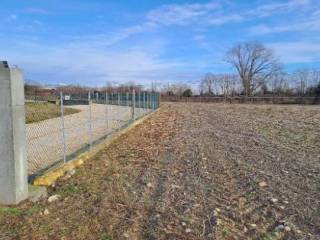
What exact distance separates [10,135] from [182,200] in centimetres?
264

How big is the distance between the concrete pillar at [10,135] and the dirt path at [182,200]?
1.13 feet

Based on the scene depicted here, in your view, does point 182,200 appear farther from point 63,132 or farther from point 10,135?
point 63,132

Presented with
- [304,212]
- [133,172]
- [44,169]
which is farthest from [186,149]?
[304,212]

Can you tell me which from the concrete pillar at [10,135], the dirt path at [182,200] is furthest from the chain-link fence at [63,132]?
the concrete pillar at [10,135]

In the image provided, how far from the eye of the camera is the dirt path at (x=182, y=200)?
14.9 ft

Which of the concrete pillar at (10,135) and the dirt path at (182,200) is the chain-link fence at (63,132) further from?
the concrete pillar at (10,135)

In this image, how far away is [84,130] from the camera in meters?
15.3

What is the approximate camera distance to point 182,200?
5652 millimetres

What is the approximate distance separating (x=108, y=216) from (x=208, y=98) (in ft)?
214

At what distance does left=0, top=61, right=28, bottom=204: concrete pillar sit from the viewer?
5.33 meters

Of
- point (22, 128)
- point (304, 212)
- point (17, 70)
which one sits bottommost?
point (304, 212)

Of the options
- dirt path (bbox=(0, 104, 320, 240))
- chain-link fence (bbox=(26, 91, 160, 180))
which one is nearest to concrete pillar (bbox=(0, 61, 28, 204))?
dirt path (bbox=(0, 104, 320, 240))

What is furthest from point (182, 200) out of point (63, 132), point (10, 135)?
point (63, 132)

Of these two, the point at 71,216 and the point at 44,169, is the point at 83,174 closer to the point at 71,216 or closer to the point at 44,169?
the point at 44,169
